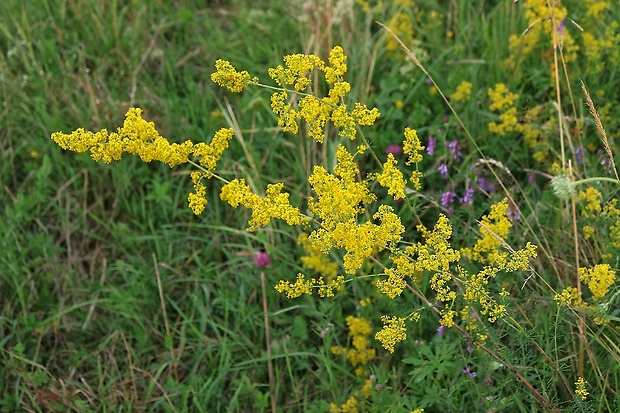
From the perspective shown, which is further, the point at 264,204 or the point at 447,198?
the point at 447,198

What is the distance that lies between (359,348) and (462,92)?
4.45 ft

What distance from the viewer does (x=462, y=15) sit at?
368 cm

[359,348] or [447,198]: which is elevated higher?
[447,198]

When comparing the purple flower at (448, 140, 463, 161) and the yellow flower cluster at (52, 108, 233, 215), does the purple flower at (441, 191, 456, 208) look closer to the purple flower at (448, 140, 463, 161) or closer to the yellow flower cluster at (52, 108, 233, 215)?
the purple flower at (448, 140, 463, 161)

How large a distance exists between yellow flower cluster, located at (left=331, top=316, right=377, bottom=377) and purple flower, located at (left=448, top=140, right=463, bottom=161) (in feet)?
2.79

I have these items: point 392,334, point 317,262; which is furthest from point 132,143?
point 317,262

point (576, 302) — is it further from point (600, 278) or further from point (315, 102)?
point (315, 102)

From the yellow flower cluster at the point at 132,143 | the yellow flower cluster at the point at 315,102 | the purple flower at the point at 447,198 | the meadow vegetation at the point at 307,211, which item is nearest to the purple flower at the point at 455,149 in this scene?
the meadow vegetation at the point at 307,211

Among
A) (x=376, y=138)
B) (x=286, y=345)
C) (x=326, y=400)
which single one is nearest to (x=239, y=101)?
(x=376, y=138)

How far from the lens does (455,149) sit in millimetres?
3045

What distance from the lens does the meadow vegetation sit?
2207mm

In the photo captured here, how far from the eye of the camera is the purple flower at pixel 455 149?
117 inches

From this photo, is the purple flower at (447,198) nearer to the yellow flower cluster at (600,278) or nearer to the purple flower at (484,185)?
the purple flower at (484,185)

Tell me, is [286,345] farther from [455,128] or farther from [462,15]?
[462,15]
